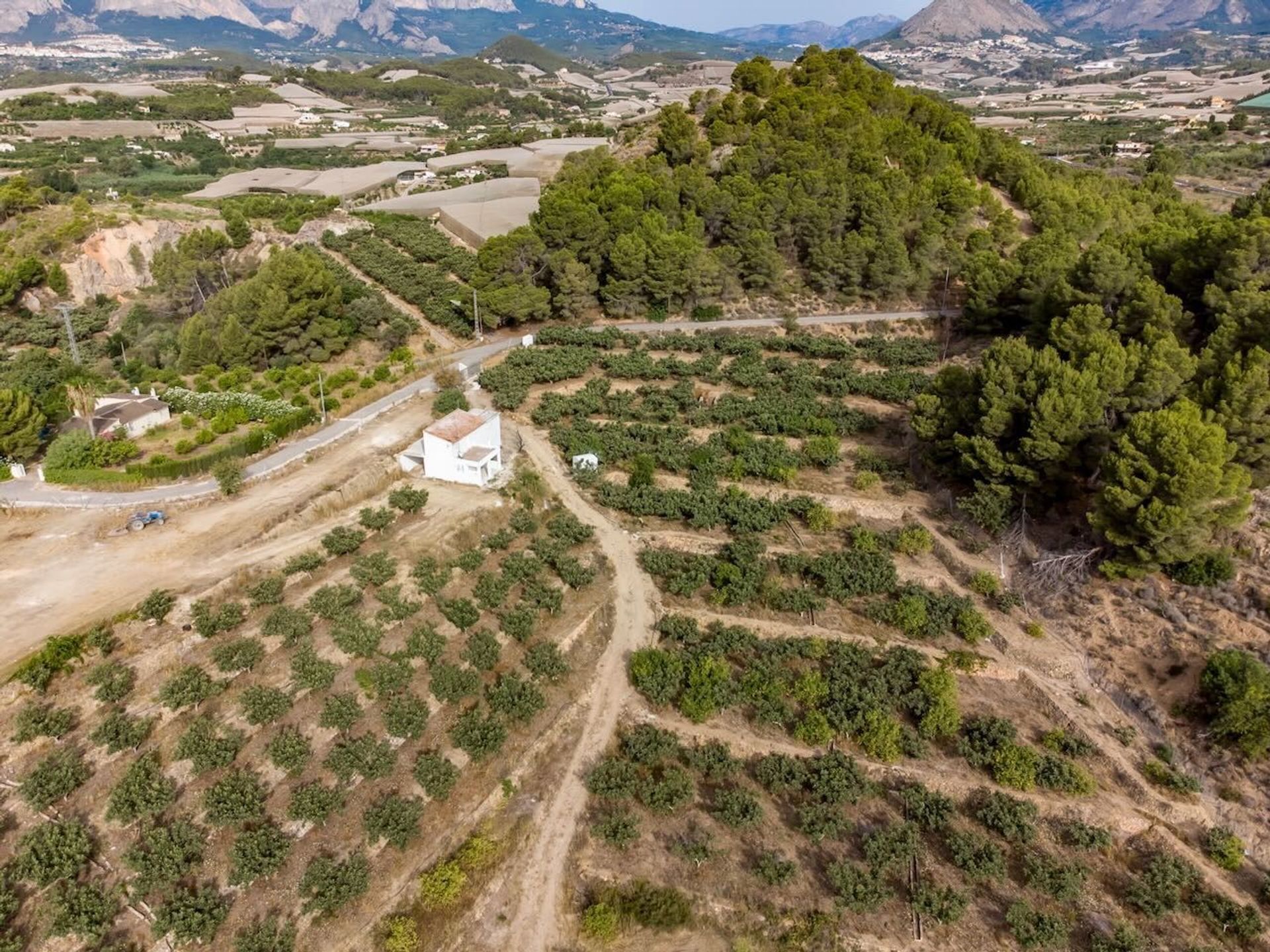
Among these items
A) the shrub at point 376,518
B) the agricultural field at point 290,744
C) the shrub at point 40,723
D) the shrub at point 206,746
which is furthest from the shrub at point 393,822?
the shrub at point 376,518

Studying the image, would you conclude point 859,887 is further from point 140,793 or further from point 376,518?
point 376,518

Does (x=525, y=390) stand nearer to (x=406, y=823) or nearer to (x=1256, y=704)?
(x=406, y=823)

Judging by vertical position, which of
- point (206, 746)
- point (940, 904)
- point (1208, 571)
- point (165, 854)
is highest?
point (1208, 571)

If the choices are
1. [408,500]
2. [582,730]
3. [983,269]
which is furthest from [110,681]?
[983,269]

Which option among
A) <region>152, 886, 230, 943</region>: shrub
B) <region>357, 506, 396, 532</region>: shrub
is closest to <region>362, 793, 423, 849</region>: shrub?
<region>152, 886, 230, 943</region>: shrub

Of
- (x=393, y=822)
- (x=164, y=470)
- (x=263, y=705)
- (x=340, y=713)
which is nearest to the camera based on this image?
(x=393, y=822)

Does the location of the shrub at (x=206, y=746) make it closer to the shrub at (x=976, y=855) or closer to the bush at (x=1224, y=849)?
the shrub at (x=976, y=855)

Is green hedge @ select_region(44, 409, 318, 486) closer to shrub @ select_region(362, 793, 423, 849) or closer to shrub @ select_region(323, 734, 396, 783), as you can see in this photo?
shrub @ select_region(323, 734, 396, 783)
